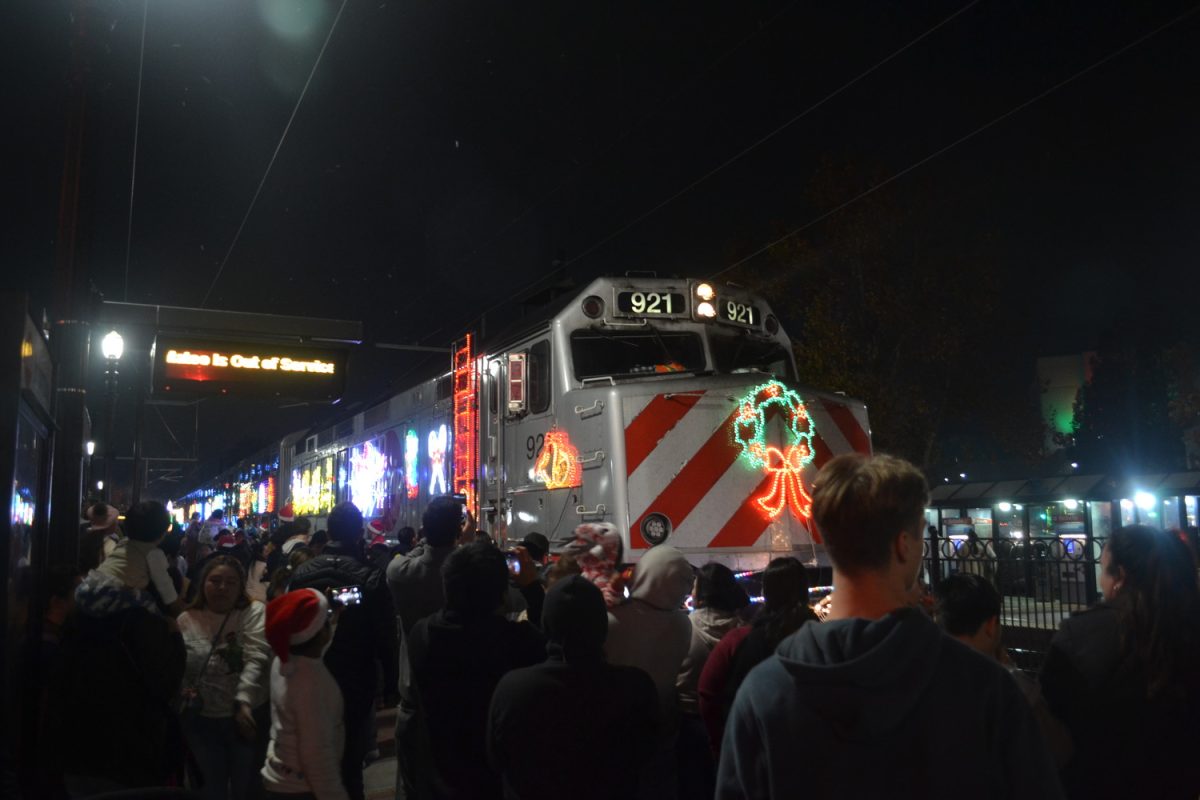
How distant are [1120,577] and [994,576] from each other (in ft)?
24.0

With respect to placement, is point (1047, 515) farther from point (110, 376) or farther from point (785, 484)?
point (110, 376)

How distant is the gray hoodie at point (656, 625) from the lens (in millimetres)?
4688

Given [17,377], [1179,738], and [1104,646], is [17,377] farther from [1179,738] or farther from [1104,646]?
[1179,738]

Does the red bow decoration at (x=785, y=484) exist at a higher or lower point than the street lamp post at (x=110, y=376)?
lower

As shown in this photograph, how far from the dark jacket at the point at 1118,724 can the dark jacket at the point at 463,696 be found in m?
2.06

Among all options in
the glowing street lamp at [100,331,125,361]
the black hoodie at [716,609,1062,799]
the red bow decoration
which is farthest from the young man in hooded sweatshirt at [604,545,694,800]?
the glowing street lamp at [100,331,125,361]

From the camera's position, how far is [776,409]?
932 centimetres

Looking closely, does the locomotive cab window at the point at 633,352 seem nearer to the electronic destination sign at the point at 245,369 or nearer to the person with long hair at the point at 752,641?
the person with long hair at the point at 752,641

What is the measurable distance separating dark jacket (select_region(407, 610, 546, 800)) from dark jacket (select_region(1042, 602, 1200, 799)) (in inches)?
81.0

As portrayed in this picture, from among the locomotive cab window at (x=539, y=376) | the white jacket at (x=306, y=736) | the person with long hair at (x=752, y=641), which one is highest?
the locomotive cab window at (x=539, y=376)

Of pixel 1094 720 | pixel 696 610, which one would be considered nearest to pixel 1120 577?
pixel 1094 720

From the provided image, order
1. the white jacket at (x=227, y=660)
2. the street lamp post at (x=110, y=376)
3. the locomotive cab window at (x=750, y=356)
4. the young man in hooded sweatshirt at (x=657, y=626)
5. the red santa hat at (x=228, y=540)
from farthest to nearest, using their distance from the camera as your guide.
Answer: the street lamp post at (x=110, y=376) < the red santa hat at (x=228, y=540) < the locomotive cab window at (x=750, y=356) < the white jacket at (x=227, y=660) < the young man in hooded sweatshirt at (x=657, y=626)

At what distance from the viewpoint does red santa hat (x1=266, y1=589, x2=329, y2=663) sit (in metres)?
4.51

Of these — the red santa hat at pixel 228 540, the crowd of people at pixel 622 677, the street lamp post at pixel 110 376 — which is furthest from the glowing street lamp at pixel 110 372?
the crowd of people at pixel 622 677
